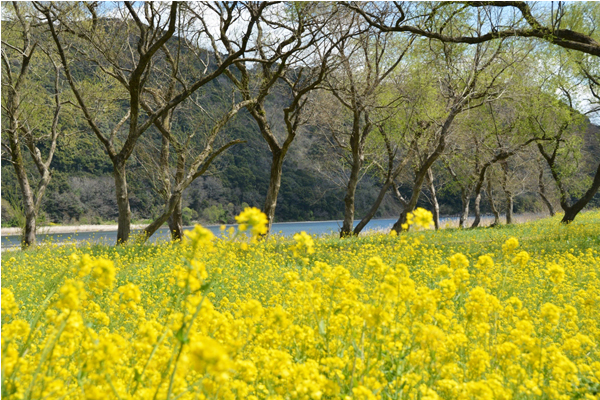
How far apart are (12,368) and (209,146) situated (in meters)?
10.5

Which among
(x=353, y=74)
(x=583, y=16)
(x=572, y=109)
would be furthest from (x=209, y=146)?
(x=572, y=109)

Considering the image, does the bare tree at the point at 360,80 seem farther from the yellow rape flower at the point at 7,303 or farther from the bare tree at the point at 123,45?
the yellow rape flower at the point at 7,303

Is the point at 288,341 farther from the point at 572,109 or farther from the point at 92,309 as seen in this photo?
the point at 572,109

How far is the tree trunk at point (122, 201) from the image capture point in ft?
35.8

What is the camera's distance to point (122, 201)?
11.2 meters

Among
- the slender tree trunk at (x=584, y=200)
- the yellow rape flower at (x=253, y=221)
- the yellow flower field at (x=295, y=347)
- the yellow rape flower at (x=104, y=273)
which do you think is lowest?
the yellow flower field at (x=295, y=347)

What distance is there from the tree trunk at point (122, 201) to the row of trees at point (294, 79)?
0.12 ft

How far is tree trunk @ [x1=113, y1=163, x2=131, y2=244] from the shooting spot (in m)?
10.9

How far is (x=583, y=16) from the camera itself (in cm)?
1652

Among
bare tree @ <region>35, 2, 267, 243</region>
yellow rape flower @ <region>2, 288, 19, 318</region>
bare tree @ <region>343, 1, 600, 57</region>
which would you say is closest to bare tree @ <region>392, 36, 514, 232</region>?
bare tree @ <region>343, 1, 600, 57</region>

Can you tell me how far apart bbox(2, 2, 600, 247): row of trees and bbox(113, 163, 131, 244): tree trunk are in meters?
0.04

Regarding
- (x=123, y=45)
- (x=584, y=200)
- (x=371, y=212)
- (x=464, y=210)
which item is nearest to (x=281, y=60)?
(x=123, y=45)

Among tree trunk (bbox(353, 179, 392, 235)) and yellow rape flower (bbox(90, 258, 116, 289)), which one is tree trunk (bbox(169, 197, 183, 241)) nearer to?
tree trunk (bbox(353, 179, 392, 235))

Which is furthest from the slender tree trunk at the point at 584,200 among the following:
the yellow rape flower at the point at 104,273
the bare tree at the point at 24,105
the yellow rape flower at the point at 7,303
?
the bare tree at the point at 24,105
